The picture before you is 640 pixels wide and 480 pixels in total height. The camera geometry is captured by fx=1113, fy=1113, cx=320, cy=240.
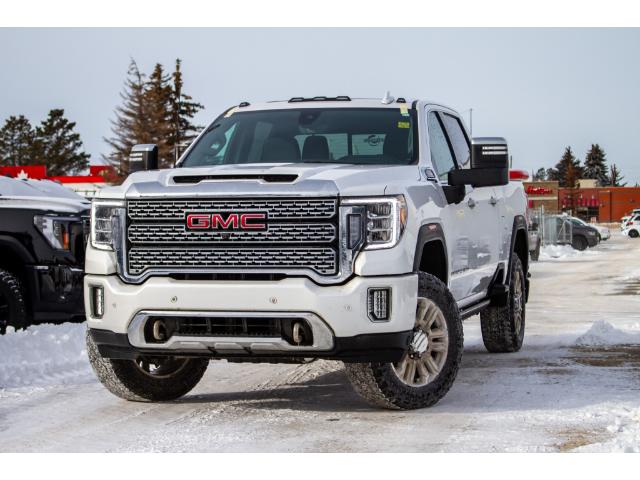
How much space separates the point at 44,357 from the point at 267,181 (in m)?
3.66

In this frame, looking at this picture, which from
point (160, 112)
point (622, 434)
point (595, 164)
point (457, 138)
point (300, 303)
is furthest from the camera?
point (595, 164)

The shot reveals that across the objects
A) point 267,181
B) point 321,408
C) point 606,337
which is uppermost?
point 267,181

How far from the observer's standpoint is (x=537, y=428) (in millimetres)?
6473

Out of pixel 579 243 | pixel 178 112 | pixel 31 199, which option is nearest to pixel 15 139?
pixel 178 112

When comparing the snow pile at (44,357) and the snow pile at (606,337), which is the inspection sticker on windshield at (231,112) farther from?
the snow pile at (606,337)

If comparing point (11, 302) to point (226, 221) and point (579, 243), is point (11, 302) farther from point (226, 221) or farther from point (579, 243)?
point (579, 243)

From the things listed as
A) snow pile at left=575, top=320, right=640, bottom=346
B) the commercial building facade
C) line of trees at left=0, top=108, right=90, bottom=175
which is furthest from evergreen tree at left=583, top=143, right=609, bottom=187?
snow pile at left=575, top=320, right=640, bottom=346

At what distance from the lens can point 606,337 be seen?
1133cm

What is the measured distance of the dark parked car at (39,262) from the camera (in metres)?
9.93

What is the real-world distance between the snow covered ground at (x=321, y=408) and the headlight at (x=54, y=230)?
764 millimetres

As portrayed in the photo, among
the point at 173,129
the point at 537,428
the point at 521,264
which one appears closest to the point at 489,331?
the point at 521,264

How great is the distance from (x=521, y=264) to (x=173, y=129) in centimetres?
6815

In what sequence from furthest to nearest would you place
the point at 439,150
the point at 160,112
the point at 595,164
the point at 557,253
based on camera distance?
1. the point at 595,164
2. the point at 160,112
3. the point at 557,253
4. the point at 439,150
